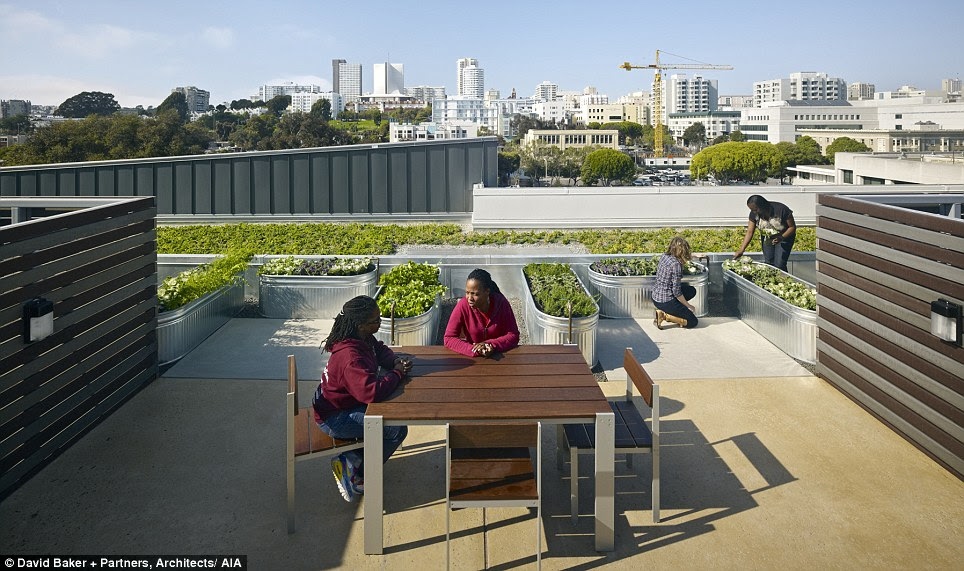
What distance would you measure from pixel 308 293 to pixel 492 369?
516cm

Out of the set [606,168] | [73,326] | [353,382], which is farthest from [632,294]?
[606,168]

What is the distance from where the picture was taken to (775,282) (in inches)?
361

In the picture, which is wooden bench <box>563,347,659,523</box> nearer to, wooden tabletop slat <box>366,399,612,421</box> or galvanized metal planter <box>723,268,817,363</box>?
wooden tabletop slat <box>366,399,612,421</box>

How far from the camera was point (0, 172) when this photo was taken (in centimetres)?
1909

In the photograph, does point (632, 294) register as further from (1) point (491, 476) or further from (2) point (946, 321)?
(1) point (491, 476)

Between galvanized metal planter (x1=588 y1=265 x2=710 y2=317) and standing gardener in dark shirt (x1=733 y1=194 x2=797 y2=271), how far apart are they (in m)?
0.95

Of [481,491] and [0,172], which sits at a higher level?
[0,172]

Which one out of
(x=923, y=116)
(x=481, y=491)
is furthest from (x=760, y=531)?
(x=923, y=116)

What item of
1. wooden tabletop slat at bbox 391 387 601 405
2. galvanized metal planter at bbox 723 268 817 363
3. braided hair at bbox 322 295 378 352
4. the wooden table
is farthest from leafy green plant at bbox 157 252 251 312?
galvanized metal planter at bbox 723 268 817 363

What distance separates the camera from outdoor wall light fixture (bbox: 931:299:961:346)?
4996 mm

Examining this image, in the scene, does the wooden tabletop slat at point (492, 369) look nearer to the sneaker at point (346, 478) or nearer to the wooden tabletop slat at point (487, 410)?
the wooden tabletop slat at point (487, 410)

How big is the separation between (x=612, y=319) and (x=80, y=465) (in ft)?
20.9

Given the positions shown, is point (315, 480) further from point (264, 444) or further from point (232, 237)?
point (232, 237)

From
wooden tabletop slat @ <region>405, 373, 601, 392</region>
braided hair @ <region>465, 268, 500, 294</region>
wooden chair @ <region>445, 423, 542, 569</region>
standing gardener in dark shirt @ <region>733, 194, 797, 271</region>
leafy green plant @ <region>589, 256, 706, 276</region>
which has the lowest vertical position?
wooden chair @ <region>445, 423, 542, 569</region>
